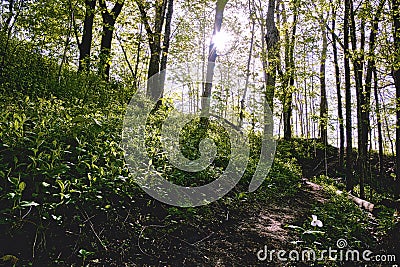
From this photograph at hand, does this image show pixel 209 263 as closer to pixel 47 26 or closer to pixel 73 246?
pixel 73 246

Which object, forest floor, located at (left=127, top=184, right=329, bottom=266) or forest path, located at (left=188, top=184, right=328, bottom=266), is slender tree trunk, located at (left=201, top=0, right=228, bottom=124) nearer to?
forest path, located at (left=188, top=184, right=328, bottom=266)

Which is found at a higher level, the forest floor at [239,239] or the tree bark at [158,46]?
the tree bark at [158,46]

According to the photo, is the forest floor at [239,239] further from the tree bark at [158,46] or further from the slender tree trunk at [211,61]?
the slender tree trunk at [211,61]

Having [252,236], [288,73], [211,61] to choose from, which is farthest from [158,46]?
[252,236]

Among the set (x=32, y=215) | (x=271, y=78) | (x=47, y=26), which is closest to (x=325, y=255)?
(x=32, y=215)

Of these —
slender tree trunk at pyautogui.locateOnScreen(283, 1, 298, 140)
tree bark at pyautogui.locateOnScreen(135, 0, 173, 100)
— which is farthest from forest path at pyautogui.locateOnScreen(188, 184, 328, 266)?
slender tree trunk at pyautogui.locateOnScreen(283, 1, 298, 140)

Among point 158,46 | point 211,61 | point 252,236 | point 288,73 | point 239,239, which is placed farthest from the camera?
point 211,61

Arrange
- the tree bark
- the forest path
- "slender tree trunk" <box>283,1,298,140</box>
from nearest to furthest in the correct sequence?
1. the forest path
2. the tree bark
3. "slender tree trunk" <box>283,1,298,140</box>

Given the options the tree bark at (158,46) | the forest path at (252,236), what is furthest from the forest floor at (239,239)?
the tree bark at (158,46)

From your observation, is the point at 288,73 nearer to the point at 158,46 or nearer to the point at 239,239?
the point at 158,46

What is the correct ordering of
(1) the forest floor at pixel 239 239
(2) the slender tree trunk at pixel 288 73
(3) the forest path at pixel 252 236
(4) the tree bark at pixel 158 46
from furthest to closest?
(2) the slender tree trunk at pixel 288 73
(4) the tree bark at pixel 158 46
(3) the forest path at pixel 252 236
(1) the forest floor at pixel 239 239

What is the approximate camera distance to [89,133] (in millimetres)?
4371

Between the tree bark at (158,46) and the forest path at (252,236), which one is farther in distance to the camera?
the tree bark at (158,46)

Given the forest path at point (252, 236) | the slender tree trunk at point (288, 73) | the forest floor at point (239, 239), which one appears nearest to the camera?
the forest floor at point (239, 239)
